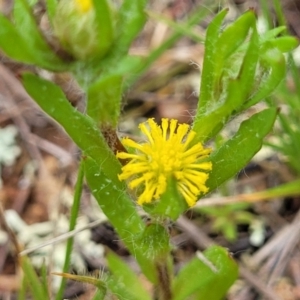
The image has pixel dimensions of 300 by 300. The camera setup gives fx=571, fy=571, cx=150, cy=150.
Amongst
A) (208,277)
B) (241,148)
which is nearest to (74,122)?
(241,148)

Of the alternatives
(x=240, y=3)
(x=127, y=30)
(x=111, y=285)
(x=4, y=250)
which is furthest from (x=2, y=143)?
(x=127, y=30)

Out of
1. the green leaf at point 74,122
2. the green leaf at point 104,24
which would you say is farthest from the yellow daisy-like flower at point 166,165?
the green leaf at point 104,24

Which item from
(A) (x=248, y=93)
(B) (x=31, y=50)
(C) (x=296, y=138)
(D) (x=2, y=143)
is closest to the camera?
(B) (x=31, y=50)

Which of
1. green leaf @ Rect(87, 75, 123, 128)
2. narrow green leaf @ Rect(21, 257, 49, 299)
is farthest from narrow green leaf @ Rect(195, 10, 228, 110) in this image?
narrow green leaf @ Rect(21, 257, 49, 299)

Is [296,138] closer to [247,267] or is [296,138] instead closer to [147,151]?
[247,267]

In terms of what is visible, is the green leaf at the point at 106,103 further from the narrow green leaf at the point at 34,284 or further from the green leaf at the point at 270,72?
the narrow green leaf at the point at 34,284

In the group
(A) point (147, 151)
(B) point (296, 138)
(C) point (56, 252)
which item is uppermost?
(A) point (147, 151)

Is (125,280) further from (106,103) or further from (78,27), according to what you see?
(78,27)
